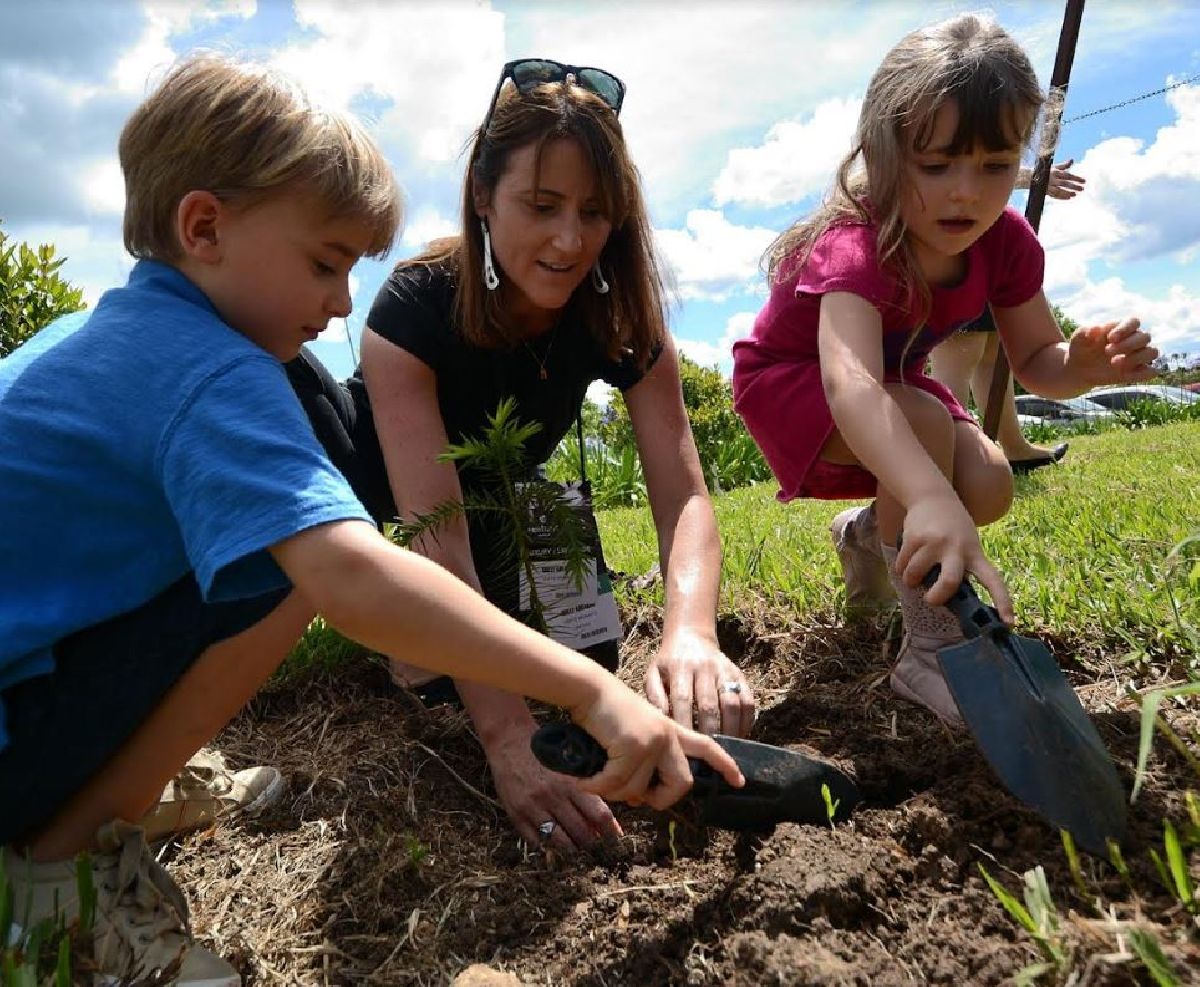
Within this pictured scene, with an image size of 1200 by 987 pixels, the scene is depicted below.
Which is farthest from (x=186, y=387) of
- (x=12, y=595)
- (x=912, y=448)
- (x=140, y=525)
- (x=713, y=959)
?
(x=912, y=448)

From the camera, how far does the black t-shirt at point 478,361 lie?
96.4 inches

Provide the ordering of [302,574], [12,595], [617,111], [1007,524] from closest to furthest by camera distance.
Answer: [302,574] → [12,595] → [617,111] → [1007,524]

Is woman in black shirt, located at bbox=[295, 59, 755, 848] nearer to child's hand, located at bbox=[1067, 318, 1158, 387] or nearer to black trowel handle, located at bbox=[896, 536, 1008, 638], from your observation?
black trowel handle, located at bbox=[896, 536, 1008, 638]

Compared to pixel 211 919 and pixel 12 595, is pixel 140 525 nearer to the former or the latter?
pixel 12 595

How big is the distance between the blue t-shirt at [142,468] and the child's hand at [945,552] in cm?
97

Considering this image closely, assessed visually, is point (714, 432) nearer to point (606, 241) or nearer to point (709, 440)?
point (709, 440)

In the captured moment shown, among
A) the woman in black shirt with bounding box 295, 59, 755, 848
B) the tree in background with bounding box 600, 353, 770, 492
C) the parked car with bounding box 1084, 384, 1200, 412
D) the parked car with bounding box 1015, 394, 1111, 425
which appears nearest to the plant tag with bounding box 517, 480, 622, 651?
the woman in black shirt with bounding box 295, 59, 755, 848

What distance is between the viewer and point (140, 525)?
4.83ft

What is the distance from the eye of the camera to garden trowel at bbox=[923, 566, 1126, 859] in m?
1.37

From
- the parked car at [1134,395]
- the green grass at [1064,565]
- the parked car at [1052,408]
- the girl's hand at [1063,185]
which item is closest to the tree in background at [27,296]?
the green grass at [1064,565]

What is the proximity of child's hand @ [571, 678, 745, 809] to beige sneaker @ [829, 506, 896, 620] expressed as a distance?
4.40 ft

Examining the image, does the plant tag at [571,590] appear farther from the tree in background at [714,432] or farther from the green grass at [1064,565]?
the tree in background at [714,432]

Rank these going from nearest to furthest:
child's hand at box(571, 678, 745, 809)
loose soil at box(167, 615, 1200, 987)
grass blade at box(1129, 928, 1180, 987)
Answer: grass blade at box(1129, 928, 1180, 987) → loose soil at box(167, 615, 1200, 987) → child's hand at box(571, 678, 745, 809)

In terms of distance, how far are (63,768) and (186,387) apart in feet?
2.20
